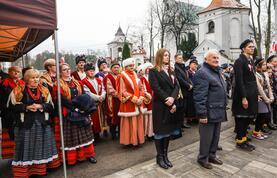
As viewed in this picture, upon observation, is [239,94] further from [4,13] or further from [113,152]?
[4,13]

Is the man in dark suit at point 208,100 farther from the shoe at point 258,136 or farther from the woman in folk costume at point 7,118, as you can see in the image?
the woman in folk costume at point 7,118

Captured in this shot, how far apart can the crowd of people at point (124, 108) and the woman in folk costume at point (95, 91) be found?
0.07 ft

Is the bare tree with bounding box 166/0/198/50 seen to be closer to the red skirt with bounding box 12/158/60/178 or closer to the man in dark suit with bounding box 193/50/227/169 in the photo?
the man in dark suit with bounding box 193/50/227/169

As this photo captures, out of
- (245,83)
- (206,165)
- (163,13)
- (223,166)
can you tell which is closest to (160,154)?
(206,165)

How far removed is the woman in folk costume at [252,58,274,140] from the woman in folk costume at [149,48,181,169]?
237 centimetres

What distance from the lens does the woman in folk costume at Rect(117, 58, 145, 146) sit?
14.9 feet

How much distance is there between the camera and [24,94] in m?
3.35

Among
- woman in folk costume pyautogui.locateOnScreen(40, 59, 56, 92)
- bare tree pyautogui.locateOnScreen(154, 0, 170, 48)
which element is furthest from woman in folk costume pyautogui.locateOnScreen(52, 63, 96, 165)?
bare tree pyautogui.locateOnScreen(154, 0, 170, 48)

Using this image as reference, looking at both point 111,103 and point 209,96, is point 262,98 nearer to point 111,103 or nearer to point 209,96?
point 209,96

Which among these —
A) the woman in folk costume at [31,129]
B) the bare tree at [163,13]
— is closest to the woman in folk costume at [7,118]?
the woman in folk costume at [31,129]

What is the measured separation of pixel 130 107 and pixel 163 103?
1129mm

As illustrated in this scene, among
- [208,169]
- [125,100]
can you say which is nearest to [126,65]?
[125,100]

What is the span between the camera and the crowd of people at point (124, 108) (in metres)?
3.36

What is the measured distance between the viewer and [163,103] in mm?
3590
